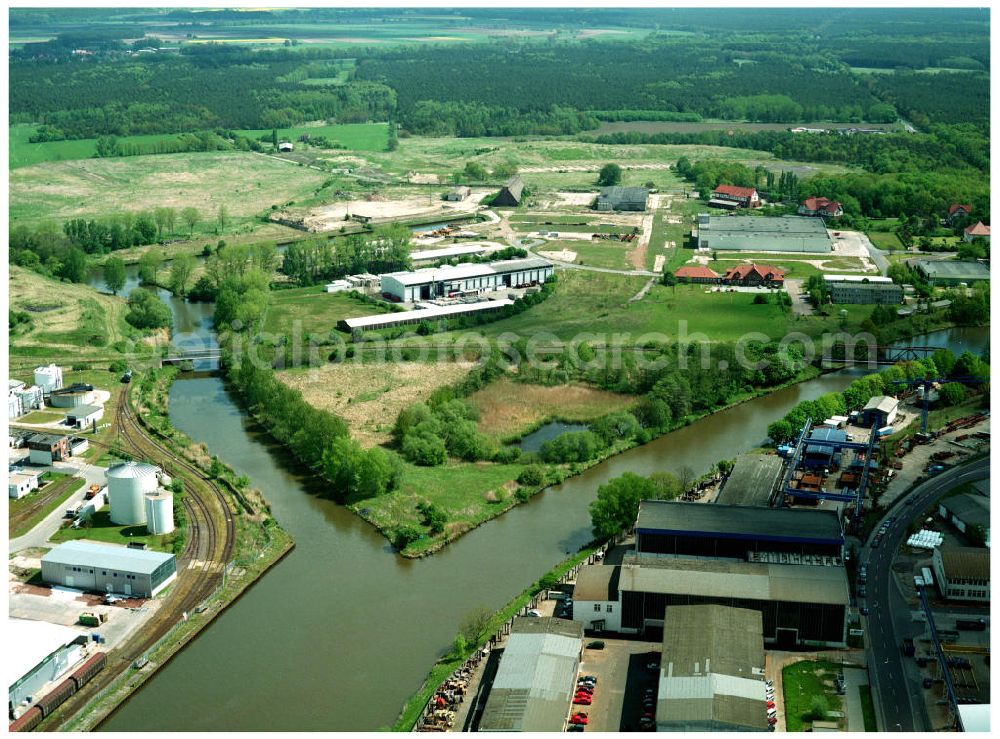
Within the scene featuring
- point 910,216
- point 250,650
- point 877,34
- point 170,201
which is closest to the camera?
point 250,650

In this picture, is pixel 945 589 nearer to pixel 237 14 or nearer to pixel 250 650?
pixel 250 650

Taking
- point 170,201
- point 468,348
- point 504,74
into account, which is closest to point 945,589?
point 468,348

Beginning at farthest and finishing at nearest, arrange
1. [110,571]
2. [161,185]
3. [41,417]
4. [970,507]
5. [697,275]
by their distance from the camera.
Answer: [161,185]
[697,275]
[41,417]
[970,507]
[110,571]

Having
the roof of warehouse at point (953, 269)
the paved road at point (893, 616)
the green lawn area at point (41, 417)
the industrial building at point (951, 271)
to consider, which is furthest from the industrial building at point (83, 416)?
the roof of warehouse at point (953, 269)

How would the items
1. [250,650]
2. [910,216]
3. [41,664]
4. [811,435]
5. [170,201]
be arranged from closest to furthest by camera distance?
[41,664], [250,650], [811,435], [910,216], [170,201]

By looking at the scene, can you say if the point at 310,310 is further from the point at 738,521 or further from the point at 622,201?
the point at 622,201

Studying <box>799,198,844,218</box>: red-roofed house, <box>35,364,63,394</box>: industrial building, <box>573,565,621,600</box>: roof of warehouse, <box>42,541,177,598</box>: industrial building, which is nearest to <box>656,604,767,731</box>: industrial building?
<box>573,565,621,600</box>: roof of warehouse

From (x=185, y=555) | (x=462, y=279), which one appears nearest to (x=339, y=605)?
(x=185, y=555)

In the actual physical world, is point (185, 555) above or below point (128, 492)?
below
